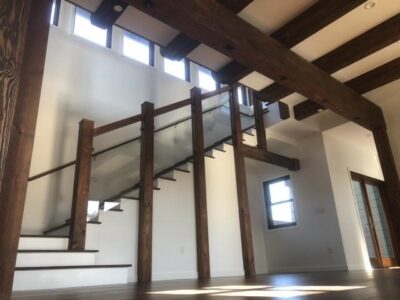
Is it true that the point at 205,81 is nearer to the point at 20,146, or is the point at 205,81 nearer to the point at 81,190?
the point at 81,190

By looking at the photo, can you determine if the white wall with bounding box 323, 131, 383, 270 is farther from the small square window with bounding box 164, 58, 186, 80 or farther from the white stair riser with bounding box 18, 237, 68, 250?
the white stair riser with bounding box 18, 237, 68, 250

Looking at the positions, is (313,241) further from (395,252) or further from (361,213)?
(395,252)

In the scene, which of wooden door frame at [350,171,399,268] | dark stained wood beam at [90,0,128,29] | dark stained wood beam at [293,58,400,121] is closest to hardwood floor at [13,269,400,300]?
dark stained wood beam at [90,0,128,29]

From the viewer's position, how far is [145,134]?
4.60 metres

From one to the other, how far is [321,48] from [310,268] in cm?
441

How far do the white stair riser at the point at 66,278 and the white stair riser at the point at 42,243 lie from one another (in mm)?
477

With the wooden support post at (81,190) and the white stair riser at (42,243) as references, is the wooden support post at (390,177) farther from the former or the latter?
the white stair riser at (42,243)

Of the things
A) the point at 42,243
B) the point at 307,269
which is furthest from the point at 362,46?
the point at 307,269

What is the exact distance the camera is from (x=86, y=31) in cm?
623

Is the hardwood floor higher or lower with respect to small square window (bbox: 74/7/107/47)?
lower

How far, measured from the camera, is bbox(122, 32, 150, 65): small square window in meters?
6.73

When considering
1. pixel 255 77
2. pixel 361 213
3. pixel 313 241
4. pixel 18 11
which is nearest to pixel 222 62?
pixel 255 77

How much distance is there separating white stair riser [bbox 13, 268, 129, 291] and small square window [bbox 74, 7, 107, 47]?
4.58m

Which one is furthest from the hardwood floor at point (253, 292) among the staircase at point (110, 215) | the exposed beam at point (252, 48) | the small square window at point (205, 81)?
the small square window at point (205, 81)
